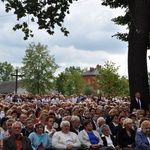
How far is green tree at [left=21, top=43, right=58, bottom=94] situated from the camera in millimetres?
57062

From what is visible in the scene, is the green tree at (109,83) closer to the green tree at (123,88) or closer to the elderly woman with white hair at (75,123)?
the green tree at (123,88)

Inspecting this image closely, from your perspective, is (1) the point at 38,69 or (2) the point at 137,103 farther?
(1) the point at 38,69

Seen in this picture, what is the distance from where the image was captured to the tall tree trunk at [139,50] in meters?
15.8

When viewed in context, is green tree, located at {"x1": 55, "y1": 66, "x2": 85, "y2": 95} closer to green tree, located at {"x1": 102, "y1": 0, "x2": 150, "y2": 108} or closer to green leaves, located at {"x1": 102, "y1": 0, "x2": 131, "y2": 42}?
green leaves, located at {"x1": 102, "y1": 0, "x2": 131, "y2": 42}

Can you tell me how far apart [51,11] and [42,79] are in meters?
41.0

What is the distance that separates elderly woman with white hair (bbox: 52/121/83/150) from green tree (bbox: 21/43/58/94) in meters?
48.2

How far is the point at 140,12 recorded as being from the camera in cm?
1595

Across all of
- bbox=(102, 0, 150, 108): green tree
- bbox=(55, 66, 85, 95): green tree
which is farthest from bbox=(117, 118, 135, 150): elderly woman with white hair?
bbox=(55, 66, 85, 95): green tree

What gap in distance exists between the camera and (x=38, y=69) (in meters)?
57.2

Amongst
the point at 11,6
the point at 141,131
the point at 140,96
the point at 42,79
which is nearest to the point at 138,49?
the point at 140,96

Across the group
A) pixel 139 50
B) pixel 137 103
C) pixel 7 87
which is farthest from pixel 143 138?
pixel 7 87

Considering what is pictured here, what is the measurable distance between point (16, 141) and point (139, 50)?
9446mm

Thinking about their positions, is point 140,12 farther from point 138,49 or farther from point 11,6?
point 11,6

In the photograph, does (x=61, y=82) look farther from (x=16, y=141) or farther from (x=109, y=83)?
(x=16, y=141)
